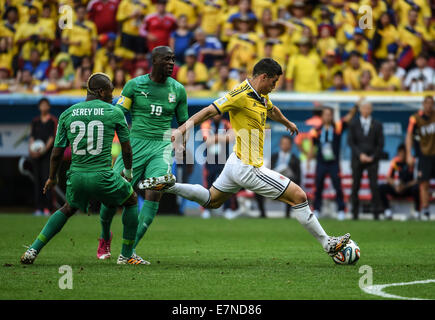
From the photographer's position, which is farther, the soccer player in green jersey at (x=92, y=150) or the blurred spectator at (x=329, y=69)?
the blurred spectator at (x=329, y=69)

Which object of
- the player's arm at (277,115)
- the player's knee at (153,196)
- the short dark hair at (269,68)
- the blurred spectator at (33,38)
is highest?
the blurred spectator at (33,38)

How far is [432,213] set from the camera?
18.7m

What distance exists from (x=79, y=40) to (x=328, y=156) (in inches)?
305

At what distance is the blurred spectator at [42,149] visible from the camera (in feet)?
60.4

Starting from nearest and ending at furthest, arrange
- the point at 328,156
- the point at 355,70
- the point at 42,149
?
the point at 328,156
the point at 42,149
the point at 355,70

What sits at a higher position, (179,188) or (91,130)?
(91,130)

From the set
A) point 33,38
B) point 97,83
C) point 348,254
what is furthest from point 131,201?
point 33,38

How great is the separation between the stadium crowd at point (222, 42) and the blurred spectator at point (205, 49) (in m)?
0.03

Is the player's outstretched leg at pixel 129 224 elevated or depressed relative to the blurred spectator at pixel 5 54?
depressed

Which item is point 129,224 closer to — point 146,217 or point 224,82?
point 146,217

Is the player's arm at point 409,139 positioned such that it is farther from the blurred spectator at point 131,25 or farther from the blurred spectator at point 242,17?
the blurred spectator at point 131,25

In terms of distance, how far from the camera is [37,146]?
1862 cm

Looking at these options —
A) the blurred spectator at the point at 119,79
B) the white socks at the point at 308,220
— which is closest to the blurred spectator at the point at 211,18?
the blurred spectator at the point at 119,79
